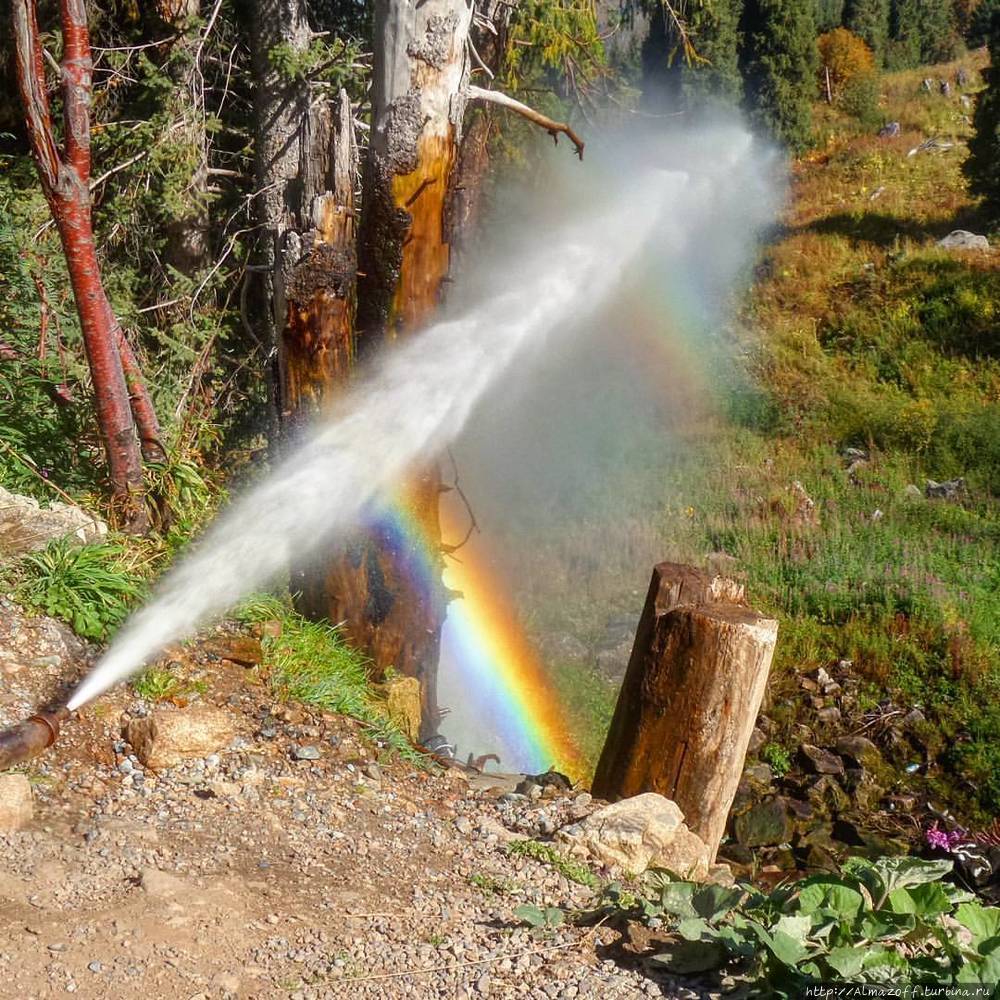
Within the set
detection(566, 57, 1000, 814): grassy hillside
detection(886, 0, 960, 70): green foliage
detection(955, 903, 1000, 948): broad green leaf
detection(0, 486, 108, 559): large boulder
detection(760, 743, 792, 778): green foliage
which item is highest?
detection(886, 0, 960, 70): green foliage

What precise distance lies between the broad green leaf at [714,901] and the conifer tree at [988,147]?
19268 mm

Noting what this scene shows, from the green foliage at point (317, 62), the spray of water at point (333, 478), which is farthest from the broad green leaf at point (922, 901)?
the green foliage at point (317, 62)

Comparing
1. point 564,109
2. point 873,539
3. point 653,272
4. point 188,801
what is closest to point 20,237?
point 188,801

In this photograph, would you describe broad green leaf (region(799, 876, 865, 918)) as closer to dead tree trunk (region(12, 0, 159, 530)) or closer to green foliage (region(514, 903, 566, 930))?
green foliage (region(514, 903, 566, 930))

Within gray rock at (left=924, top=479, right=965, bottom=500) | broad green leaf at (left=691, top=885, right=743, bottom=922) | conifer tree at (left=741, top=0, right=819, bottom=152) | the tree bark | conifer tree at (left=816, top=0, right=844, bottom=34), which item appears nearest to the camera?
broad green leaf at (left=691, top=885, right=743, bottom=922)

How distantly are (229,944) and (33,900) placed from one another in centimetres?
63

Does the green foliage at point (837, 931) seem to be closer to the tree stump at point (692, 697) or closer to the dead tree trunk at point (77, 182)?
the tree stump at point (692, 697)

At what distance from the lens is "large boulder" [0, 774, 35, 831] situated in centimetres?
340

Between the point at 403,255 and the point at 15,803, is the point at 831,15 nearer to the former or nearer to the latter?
the point at 403,255

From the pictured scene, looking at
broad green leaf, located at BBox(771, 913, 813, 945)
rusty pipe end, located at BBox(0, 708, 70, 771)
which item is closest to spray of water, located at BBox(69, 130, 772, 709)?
rusty pipe end, located at BBox(0, 708, 70, 771)

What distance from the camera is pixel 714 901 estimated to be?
2.87 meters

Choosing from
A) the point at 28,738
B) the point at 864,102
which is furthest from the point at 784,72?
the point at 28,738

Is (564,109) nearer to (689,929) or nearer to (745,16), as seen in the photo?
(689,929)

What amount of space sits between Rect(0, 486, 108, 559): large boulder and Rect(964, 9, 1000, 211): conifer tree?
18.5 m
